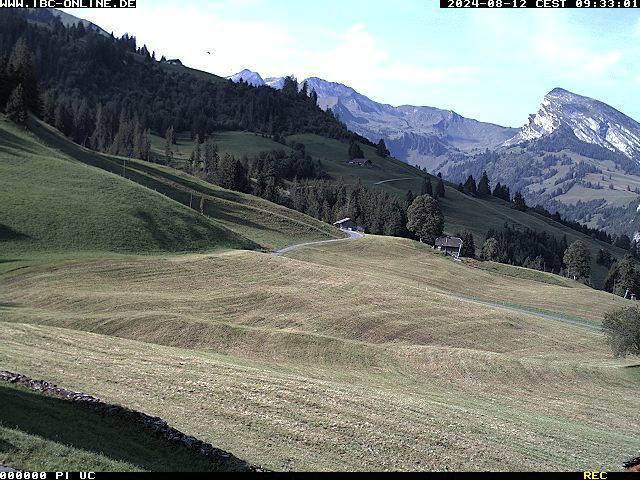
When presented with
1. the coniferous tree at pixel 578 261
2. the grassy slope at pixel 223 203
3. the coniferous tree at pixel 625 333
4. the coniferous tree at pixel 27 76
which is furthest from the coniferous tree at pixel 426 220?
the coniferous tree at pixel 625 333

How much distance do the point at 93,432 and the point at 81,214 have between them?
2667 inches

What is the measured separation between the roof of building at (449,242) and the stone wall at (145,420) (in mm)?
148857

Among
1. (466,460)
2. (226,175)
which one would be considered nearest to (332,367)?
(466,460)

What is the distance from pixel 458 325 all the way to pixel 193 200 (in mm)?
81398

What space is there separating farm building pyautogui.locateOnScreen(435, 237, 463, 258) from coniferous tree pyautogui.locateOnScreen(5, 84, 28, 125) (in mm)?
109025

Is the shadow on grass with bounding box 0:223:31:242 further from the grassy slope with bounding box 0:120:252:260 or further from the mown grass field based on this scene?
the mown grass field

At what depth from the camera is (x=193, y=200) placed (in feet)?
429

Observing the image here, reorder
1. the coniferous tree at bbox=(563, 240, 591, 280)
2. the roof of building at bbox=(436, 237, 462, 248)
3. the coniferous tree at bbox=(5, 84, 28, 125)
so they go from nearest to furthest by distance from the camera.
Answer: the coniferous tree at bbox=(5, 84, 28, 125) < the roof of building at bbox=(436, 237, 462, 248) < the coniferous tree at bbox=(563, 240, 591, 280)

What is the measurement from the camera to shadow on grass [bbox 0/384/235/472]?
60.8 ft

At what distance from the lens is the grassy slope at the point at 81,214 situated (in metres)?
74.0

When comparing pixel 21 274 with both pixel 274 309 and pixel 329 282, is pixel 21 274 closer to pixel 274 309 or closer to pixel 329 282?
pixel 274 309

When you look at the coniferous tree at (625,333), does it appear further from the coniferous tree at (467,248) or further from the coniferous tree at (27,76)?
the coniferous tree at (27,76)

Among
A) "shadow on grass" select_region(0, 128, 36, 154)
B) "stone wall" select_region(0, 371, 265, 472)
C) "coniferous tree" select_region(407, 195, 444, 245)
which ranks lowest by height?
"stone wall" select_region(0, 371, 265, 472)

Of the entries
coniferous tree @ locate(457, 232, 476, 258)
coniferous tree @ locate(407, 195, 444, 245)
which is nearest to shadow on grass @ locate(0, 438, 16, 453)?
coniferous tree @ locate(407, 195, 444, 245)
